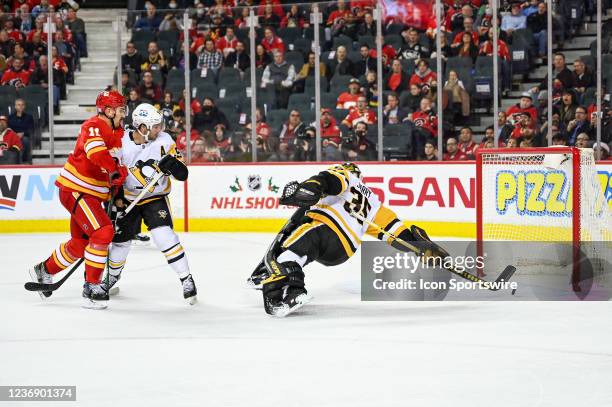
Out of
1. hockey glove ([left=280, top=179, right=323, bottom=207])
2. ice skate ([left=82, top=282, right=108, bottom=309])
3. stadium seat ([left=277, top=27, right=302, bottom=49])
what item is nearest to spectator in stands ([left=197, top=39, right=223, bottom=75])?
stadium seat ([left=277, top=27, right=302, bottom=49])

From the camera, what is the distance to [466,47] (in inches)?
391

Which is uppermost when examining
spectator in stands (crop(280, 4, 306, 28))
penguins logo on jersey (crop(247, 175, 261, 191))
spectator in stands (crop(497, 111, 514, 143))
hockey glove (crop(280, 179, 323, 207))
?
spectator in stands (crop(280, 4, 306, 28))

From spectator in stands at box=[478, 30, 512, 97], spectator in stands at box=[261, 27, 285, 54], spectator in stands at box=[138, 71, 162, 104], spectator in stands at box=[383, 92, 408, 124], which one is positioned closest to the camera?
spectator in stands at box=[478, 30, 512, 97]

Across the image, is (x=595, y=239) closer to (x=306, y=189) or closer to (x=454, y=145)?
(x=306, y=189)

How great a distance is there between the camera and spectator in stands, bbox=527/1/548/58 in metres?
9.65

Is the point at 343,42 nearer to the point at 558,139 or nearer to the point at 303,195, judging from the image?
the point at 558,139

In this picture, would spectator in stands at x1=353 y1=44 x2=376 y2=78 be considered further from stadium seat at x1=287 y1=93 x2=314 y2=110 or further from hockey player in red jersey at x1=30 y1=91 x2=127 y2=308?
hockey player in red jersey at x1=30 y1=91 x2=127 y2=308

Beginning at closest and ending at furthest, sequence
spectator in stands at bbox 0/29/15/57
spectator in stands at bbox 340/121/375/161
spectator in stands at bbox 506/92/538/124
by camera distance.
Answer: spectator in stands at bbox 506/92/538/124 < spectator in stands at bbox 340/121/375/161 < spectator in stands at bbox 0/29/15/57

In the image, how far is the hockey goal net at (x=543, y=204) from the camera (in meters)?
6.31

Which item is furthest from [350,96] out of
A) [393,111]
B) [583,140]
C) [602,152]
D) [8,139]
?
[8,139]

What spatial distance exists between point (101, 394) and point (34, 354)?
2.98ft

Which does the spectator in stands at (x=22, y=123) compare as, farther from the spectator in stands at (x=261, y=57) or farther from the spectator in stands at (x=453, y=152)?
the spectator in stands at (x=453, y=152)

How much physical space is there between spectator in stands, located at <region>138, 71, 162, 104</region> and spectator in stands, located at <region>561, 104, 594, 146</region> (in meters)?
4.35

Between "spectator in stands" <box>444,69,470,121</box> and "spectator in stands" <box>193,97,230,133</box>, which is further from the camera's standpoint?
"spectator in stands" <box>193,97,230,133</box>
